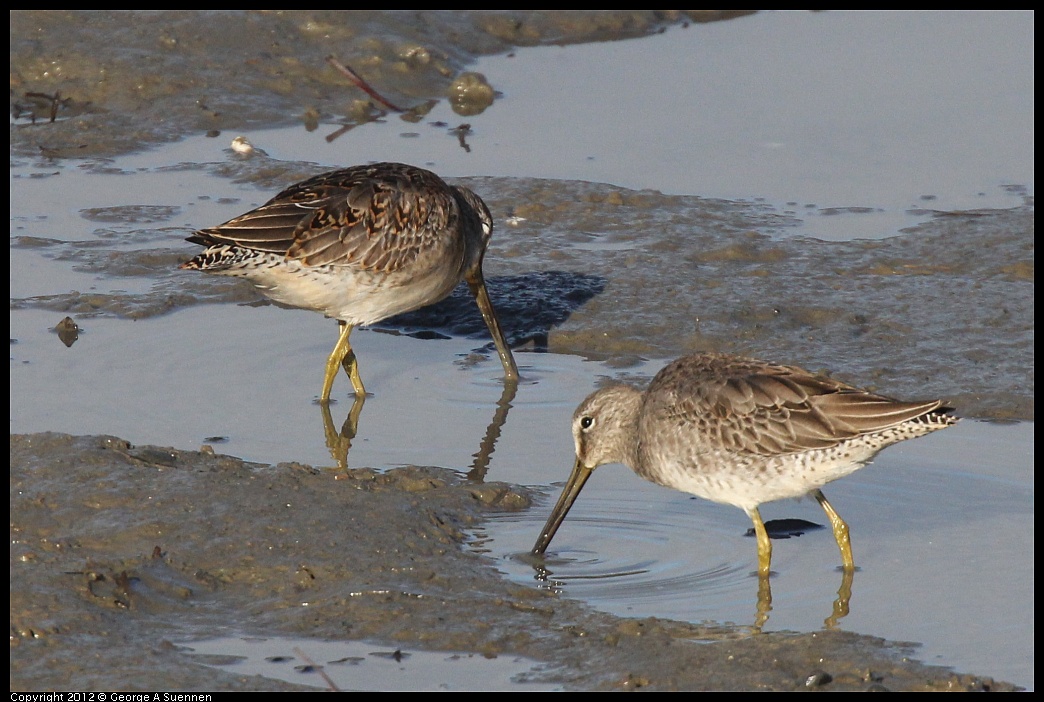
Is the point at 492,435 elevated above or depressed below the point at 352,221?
below

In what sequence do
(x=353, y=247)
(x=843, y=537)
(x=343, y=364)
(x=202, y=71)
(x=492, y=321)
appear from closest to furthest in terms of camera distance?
1. (x=843, y=537)
2. (x=353, y=247)
3. (x=343, y=364)
4. (x=492, y=321)
5. (x=202, y=71)

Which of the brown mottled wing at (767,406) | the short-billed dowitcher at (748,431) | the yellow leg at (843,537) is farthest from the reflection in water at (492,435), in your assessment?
the yellow leg at (843,537)

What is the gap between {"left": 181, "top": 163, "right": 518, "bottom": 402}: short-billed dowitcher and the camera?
6.21 metres

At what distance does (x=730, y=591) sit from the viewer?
187 inches

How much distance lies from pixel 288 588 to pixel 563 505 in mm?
1041

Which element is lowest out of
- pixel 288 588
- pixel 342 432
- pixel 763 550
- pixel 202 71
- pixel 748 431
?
pixel 342 432

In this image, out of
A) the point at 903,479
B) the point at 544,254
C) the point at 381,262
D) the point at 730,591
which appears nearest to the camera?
the point at 730,591

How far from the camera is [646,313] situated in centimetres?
715

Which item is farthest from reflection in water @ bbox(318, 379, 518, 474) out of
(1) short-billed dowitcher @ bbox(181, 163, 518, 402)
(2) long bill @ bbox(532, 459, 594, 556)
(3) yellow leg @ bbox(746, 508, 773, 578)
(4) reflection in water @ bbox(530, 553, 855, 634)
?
(3) yellow leg @ bbox(746, 508, 773, 578)

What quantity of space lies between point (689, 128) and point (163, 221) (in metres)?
3.57

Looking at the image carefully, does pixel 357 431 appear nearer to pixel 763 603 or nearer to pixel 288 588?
pixel 288 588

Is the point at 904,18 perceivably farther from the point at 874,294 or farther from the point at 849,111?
the point at 874,294

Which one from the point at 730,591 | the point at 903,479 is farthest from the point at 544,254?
the point at 730,591

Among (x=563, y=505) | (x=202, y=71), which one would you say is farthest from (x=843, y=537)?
(x=202, y=71)
